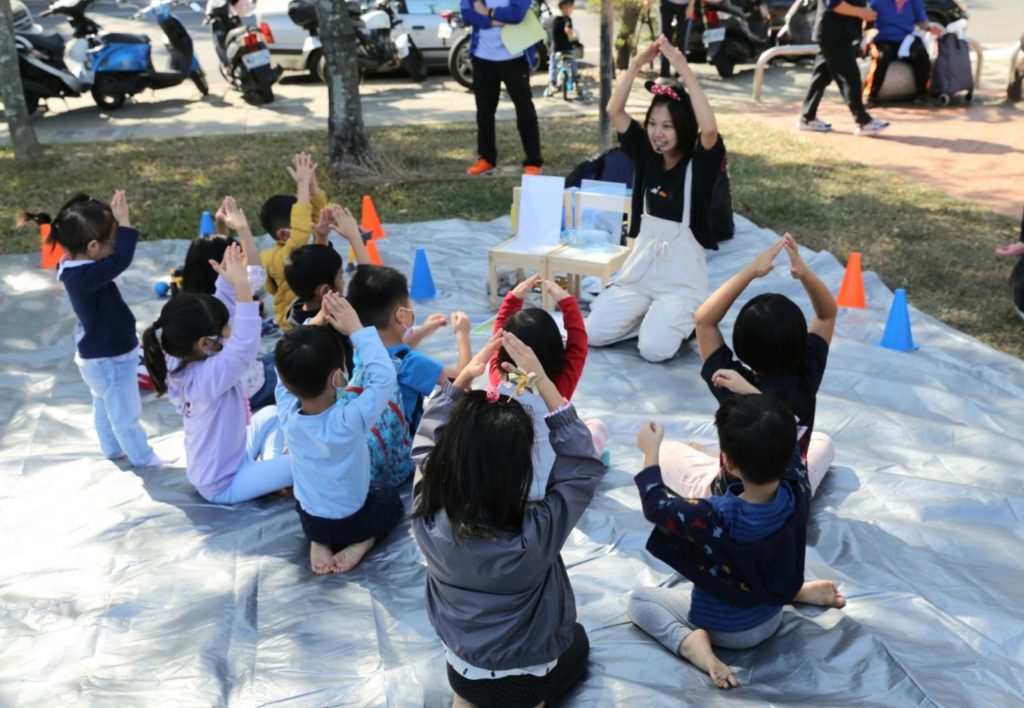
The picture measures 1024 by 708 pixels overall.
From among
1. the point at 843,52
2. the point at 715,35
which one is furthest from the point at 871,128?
the point at 715,35

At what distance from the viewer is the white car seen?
41.4 ft

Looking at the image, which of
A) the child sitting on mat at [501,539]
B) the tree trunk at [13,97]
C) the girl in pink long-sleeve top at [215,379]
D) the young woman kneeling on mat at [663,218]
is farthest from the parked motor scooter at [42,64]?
the child sitting on mat at [501,539]

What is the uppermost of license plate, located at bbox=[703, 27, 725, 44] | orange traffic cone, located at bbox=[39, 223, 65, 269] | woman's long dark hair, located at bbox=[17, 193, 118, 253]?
license plate, located at bbox=[703, 27, 725, 44]

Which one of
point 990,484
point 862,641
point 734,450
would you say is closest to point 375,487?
point 734,450

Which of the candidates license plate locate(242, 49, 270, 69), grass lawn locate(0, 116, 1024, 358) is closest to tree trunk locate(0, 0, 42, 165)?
grass lawn locate(0, 116, 1024, 358)

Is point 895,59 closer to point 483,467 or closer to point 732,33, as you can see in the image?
point 732,33

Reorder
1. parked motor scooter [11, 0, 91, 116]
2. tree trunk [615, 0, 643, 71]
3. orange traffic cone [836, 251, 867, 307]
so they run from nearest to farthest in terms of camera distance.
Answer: orange traffic cone [836, 251, 867, 307] → parked motor scooter [11, 0, 91, 116] → tree trunk [615, 0, 643, 71]

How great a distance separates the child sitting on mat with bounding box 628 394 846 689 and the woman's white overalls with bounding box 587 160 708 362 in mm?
2154

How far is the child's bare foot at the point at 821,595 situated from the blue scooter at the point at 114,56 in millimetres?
10288

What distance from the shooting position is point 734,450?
2422mm

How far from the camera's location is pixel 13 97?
8.48m

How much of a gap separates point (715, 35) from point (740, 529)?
11.0 metres

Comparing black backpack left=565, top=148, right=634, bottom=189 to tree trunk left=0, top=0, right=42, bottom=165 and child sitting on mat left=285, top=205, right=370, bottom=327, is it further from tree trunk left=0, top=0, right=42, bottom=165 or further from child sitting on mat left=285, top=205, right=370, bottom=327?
tree trunk left=0, top=0, right=42, bottom=165

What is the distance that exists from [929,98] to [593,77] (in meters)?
4.13
